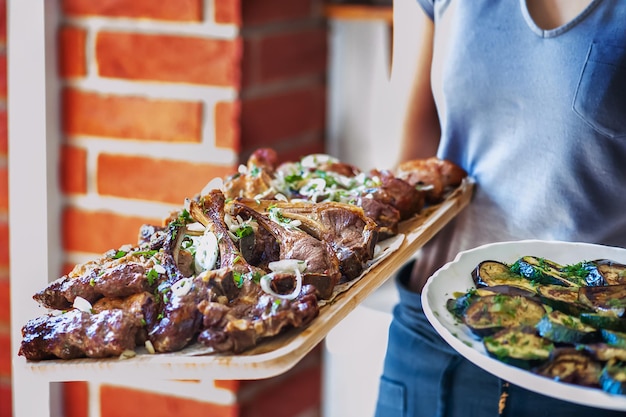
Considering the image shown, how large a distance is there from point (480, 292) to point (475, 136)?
0.57 meters

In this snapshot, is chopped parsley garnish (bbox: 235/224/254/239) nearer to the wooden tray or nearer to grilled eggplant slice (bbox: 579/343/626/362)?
the wooden tray

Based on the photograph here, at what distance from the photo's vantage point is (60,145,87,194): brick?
2121 millimetres

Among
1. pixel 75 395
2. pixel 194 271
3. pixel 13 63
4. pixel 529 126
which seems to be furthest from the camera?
pixel 75 395

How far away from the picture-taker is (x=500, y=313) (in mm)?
1076

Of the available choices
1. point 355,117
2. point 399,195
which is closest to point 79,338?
point 399,195

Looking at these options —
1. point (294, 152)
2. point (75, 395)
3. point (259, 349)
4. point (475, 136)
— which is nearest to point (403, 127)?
point (475, 136)

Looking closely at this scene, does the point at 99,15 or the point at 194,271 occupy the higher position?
the point at 99,15

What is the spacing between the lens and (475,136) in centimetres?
164

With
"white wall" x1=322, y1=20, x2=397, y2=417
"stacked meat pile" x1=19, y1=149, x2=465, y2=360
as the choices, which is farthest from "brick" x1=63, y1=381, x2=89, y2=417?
"stacked meat pile" x1=19, y1=149, x2=465, y2=360

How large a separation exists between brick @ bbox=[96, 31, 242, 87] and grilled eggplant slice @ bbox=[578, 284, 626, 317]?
109 cm

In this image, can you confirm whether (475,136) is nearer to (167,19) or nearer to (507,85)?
(507,85)

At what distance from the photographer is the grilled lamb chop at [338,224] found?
1.21 meters

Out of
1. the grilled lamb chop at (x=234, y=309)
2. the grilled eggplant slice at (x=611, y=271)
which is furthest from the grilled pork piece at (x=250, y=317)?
the grilled eggplant slice at (x=611, y=271)

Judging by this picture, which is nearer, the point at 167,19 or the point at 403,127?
the point at 403,127
